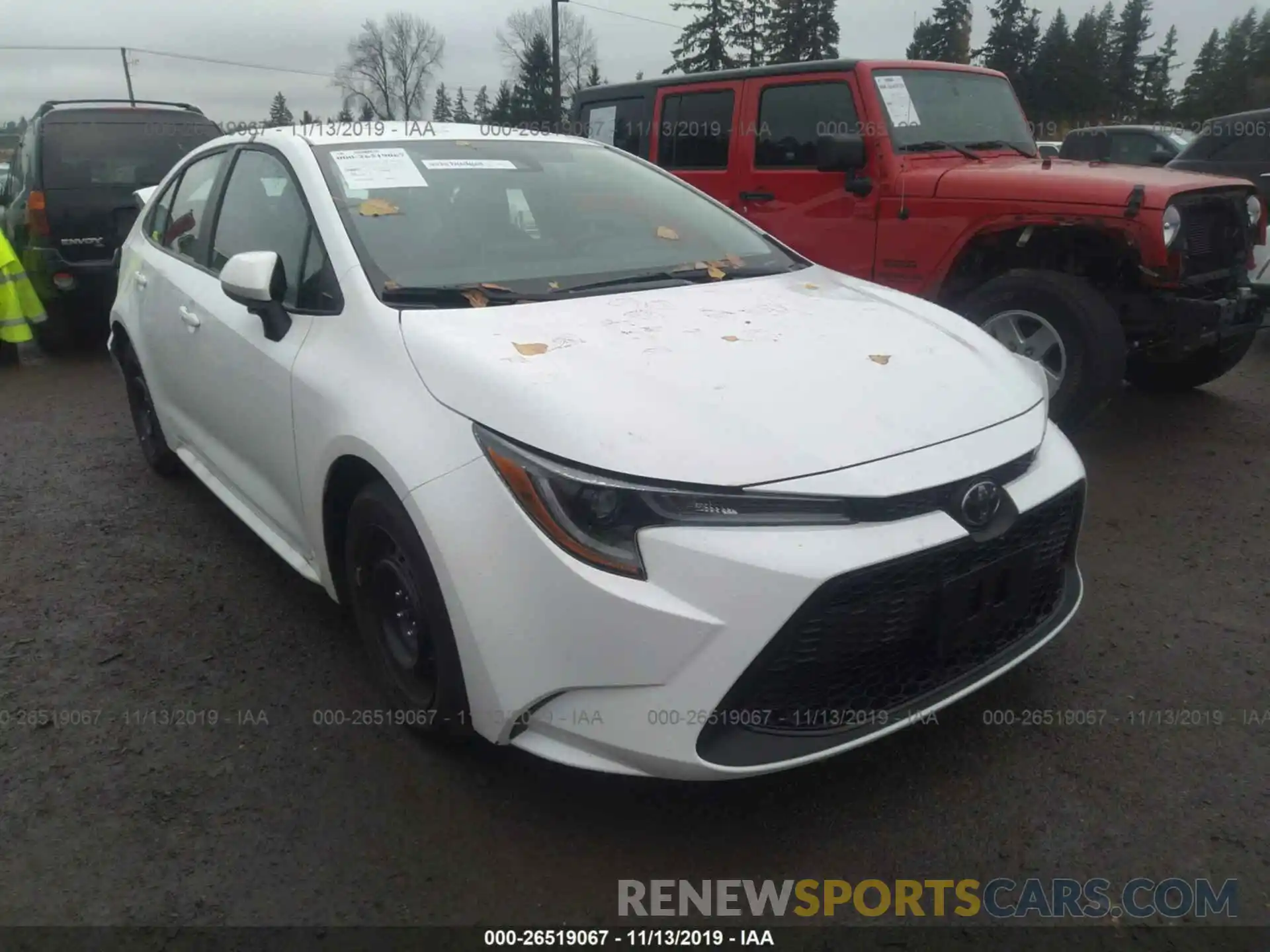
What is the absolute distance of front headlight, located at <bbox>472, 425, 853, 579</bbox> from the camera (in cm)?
198

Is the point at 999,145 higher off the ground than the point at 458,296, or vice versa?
the point at 999,145

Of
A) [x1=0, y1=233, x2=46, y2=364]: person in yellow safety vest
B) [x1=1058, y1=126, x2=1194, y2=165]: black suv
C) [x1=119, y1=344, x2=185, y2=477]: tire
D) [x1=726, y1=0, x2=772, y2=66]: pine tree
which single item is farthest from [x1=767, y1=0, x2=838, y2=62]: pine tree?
[x1=119, y1=344, x2=185, y2=477]: tire

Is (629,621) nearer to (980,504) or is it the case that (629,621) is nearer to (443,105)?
(980,504)

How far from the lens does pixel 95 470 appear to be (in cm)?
489

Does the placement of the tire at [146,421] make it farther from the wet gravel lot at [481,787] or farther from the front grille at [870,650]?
the front grille at [870,650]

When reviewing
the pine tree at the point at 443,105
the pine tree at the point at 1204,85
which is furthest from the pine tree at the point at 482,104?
the pine tree at the point at 1204,85

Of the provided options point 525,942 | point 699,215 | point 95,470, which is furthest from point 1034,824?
point 95,470

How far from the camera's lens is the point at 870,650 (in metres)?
2.08

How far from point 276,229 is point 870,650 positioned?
2.30 m

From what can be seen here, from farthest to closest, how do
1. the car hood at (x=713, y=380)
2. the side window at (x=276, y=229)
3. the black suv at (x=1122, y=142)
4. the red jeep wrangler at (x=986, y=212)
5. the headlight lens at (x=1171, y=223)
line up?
the black suv at (x=1122, y=142) → the red jeep wrangler at (x=986, y=212) → the headlight lens at (x=1171, y=223) → the side window at (x=276, y=229) → the car hood at (x=713, y=380)

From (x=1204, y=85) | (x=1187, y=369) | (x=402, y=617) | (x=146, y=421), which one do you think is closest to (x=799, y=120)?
(x=1187, y=369)

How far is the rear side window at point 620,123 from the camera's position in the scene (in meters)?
6.87

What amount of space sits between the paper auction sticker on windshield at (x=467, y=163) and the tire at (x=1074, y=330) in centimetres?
272

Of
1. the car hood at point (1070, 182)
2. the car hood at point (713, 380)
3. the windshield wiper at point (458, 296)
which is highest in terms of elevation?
the car hood at point (1070, 182)
